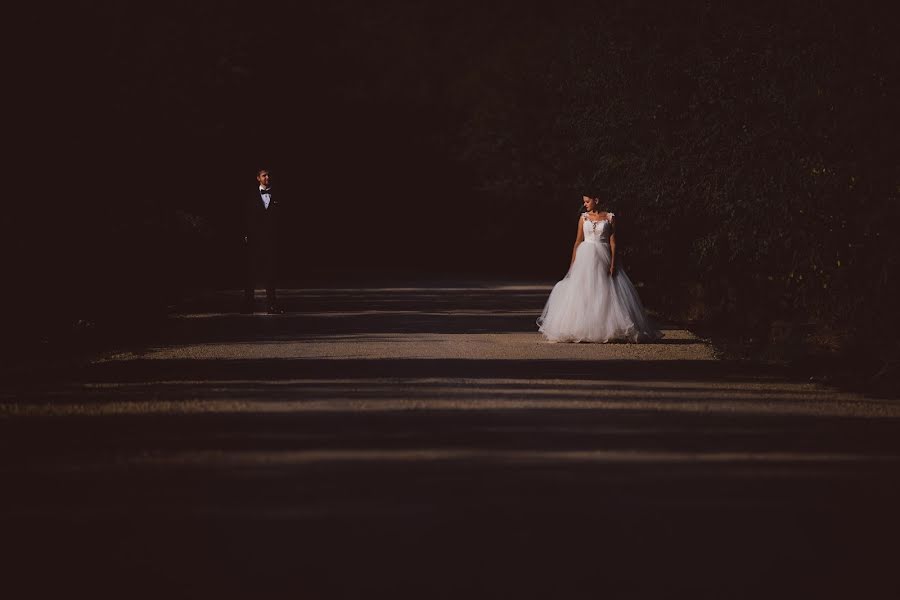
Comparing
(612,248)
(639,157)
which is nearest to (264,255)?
(639,157)

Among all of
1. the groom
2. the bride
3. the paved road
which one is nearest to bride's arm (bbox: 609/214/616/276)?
the bride

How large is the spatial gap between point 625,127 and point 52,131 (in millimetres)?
9575

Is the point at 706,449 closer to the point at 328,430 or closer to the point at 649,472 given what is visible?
the point at 649,472

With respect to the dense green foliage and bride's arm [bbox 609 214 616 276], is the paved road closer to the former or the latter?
the dense green foliage

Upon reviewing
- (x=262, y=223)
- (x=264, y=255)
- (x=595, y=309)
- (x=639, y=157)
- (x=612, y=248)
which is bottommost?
(x=595, y=309)

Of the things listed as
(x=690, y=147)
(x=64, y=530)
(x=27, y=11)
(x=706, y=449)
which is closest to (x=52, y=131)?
(x=27, y=11)

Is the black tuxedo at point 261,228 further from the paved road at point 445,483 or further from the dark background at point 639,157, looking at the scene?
the paved road at point 445,483

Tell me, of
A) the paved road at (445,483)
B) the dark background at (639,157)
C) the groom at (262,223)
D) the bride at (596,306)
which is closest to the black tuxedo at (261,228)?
the groom at (262,223)

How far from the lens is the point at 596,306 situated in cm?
2377

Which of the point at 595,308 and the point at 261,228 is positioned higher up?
the point at 261,228

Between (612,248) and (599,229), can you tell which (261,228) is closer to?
(599,229)

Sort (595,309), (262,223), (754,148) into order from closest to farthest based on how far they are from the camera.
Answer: (754,148), (595,309), (262,223)

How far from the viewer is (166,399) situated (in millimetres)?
15039

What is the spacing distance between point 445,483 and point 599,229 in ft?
50.4
